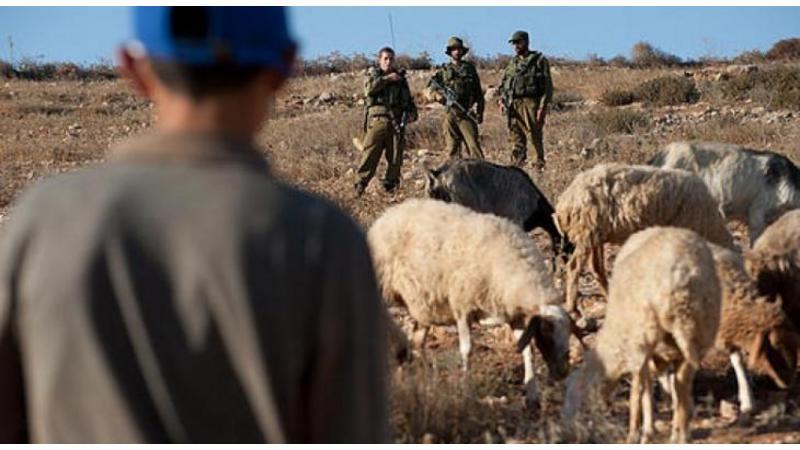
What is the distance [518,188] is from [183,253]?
9.81 m

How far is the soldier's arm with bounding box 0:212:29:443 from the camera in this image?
6.54 feet

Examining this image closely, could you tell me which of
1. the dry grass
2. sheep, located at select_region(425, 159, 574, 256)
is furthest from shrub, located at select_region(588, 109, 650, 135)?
sheep, located at select_region(425, 159, 574, 256)

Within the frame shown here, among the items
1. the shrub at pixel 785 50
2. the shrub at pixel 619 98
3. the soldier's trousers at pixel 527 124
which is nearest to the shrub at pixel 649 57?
the shrub at pixel 785 50

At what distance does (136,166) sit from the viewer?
1971 mm

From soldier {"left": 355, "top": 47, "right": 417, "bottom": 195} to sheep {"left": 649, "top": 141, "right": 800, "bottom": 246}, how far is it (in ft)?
15.1

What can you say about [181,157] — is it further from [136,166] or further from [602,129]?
[602,129]

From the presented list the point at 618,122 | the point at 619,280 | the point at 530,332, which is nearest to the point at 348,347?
the point at 619,280

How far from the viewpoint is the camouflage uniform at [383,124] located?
15.6 m

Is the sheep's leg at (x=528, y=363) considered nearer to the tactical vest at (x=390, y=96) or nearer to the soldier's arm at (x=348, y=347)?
the soldier's arm at (x=348, y=347)

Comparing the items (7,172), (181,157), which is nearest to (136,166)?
(181,157)

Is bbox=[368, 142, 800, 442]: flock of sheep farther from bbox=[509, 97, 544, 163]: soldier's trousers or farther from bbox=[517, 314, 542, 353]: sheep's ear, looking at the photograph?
bbox=[509, 97, 544, 163]: soldier's trousers

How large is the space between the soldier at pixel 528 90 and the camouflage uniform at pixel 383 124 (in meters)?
1.55

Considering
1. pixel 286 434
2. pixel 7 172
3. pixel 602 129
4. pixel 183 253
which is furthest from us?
pixel 602 129

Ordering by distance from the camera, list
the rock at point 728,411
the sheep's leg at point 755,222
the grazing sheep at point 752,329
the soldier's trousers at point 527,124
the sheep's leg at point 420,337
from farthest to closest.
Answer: the soldier's trousers at point 527,124 < the sheep's leg at point 755,222 < the sheep's leg at point 420,337 < the grazing sheep at point 752,329 < the rock at point 728,411
